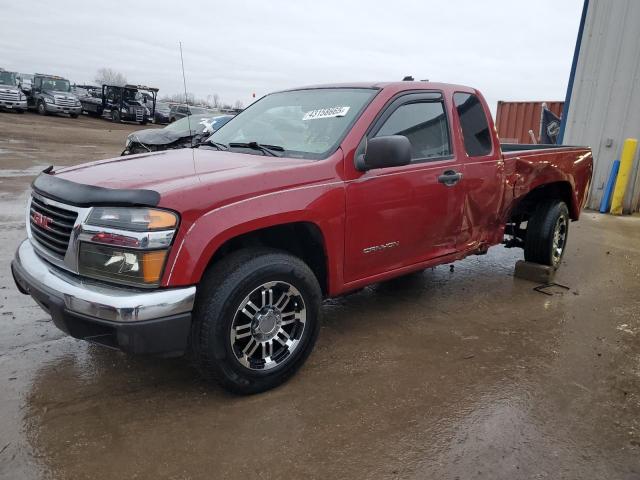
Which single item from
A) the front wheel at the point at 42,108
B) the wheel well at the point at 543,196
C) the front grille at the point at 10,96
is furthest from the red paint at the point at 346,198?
the front wheel at the point at 42,108

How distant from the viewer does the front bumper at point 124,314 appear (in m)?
2.46

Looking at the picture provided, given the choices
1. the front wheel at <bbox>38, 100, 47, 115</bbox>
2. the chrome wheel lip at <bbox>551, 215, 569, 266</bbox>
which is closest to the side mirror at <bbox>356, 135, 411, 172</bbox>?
the chrome wheel lip at <bbox>551, 215, 569, 266</bbox>

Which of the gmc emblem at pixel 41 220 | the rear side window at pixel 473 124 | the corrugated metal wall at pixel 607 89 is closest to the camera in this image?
the gmc emblem at pixel 41 220

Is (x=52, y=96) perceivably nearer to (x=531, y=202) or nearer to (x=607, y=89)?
(x=607, y=89)

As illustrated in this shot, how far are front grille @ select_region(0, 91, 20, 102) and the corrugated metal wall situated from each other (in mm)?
26861

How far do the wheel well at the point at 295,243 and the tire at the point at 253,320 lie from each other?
12cm

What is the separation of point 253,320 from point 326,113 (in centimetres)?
160

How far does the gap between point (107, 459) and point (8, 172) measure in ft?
33.5

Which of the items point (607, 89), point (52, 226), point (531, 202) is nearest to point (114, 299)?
point (52, 226)

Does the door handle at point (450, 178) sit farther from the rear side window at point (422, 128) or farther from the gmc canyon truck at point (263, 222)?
the rear side window at point (422, 128)

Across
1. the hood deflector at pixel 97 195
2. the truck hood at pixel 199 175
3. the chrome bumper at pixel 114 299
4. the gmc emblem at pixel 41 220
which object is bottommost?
the chrome bumper at pixel 114 299

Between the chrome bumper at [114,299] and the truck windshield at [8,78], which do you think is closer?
the chrome bumper at [114,299]

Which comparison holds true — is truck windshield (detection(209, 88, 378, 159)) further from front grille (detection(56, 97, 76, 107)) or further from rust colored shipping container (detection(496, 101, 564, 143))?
front grille (detection(56, 97, 76, 107))

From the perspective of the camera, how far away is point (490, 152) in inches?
174
